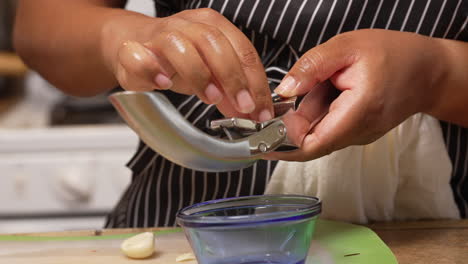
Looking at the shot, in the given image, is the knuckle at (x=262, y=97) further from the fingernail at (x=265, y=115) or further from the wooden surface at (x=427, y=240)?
the wooden surface at (x=427, y=240)

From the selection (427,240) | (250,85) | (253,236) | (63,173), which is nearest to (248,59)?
(250,85)

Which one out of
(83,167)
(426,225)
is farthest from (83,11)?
(83,167)

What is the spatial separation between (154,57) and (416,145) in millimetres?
321

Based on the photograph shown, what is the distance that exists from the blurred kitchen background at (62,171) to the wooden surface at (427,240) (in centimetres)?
84

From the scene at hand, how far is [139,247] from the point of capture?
56 cm

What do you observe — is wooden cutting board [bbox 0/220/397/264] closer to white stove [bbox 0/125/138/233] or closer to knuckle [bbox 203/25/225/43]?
knuckle [bbox 203/25/225/43]

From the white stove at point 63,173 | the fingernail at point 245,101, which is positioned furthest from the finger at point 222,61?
the white stove at point 63,173

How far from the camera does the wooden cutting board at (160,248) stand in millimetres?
531

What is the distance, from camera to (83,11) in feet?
2.33

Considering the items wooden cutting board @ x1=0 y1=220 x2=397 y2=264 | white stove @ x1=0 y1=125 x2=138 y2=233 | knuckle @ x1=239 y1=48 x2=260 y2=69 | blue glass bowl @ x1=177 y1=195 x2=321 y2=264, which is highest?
knuckle @ x1=239 y1=48 x2=260 y2=69

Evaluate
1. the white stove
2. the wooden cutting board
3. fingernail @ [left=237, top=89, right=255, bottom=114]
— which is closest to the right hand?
fingernail @ [left=237, top=89, right=255, bottom=114]

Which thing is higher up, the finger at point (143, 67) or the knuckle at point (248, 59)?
the knuckle at point (248, 59)

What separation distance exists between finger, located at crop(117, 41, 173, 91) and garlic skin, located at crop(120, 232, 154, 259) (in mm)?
159

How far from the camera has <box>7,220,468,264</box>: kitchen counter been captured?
0.53 m
